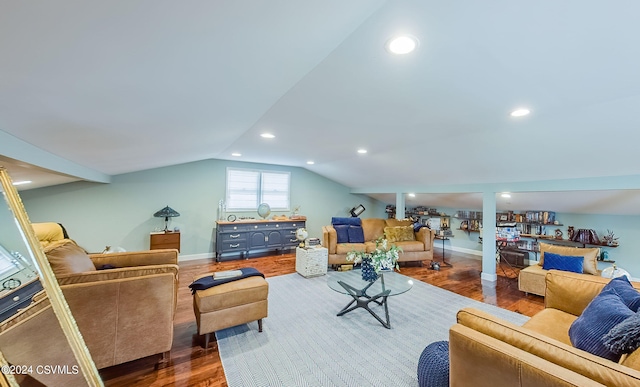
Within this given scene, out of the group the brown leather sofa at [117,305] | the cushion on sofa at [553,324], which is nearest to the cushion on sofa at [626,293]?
the cushion on sofa at [553,324]

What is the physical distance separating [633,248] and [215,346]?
6.20 m

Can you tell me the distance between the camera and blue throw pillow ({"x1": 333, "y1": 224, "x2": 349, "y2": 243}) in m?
4.95

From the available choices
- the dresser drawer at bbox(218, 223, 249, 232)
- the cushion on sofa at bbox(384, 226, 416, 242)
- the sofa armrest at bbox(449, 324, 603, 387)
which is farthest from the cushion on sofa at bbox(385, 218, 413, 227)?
the sofa armrest at bbox(449, 324, 603, 387)

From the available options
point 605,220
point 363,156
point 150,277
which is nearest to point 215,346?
point 150,277

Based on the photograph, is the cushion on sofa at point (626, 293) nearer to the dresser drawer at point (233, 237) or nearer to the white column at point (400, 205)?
the white column at point (400, 205)

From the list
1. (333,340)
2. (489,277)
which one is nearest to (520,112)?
(333,340)

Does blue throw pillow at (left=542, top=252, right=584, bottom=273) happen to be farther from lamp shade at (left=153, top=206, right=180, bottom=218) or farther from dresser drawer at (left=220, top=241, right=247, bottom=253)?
lamp shade at (left=153, top=206, right=180, bottom=218)

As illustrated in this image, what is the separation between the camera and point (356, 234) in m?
5.06

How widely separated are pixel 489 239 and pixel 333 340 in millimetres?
3380

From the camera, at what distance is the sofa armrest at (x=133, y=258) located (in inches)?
106

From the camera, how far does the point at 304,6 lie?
967 millimetres

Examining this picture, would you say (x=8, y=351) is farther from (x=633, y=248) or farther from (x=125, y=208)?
(x=633, y=248)

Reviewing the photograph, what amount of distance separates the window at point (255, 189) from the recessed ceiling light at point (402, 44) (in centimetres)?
502

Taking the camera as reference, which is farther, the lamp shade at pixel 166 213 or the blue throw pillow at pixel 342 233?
the blue throw pillow at pixel 342 233
